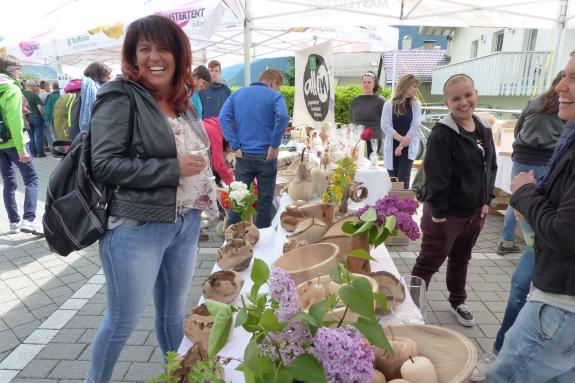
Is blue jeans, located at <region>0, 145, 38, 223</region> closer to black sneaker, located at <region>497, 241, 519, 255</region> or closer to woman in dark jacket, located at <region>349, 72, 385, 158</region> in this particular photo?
woman in dark jacket, located at <region>349, 72, 385, 158</region>

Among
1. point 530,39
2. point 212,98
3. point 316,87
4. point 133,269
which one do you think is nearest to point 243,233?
point 133,269

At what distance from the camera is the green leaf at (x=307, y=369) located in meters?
0.60

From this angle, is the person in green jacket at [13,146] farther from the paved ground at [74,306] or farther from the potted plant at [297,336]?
the potted plant at [297,336]

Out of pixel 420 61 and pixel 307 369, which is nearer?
pixel 307 369

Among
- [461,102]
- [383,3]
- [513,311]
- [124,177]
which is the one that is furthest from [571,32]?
[124,177]

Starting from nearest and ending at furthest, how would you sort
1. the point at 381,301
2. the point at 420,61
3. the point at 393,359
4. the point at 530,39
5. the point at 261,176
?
the point at 381,301
the point at 393,359
the point at 261,176
the point at 530,39
the point at 420,61

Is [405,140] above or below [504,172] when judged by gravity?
above

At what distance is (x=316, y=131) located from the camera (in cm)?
493

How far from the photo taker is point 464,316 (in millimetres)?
2561

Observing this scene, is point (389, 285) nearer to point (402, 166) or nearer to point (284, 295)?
point (284, 295)

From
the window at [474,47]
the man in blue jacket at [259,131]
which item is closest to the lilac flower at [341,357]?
the man in blue jacket at [259,131]

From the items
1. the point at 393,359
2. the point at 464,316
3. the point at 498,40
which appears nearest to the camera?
the point at 393,359

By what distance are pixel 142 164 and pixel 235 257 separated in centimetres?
72

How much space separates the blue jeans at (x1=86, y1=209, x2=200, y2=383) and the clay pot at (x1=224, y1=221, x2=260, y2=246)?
20.3 inches
